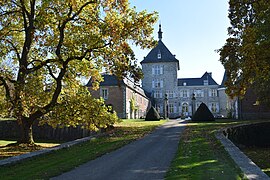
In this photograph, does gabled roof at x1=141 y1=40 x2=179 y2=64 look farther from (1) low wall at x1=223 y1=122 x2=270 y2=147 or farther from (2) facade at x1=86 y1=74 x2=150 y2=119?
(1) low wall at x1=223 y1=122 x2=270 y2=147

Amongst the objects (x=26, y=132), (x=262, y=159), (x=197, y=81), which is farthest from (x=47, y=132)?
(x=197, y=81)

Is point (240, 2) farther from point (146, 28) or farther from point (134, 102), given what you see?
point (134, 102)

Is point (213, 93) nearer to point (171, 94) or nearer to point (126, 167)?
point (171, 94)

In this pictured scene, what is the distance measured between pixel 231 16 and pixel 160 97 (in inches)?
2290

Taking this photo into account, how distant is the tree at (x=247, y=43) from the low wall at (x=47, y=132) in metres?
11.4

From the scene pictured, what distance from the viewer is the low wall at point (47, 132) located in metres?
23.5

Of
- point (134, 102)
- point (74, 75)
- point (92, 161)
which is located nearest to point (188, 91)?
point (134, 102)

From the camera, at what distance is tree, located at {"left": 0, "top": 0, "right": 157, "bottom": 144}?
15.7 metres

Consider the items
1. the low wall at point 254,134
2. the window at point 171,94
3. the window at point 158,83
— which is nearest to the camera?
the low wall at point 254,134

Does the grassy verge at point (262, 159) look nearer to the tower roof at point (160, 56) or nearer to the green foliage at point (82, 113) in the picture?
the green foliage at point (82, 113)

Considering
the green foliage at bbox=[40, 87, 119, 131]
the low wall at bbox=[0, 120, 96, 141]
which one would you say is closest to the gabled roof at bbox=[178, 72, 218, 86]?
the low wall at bbox=[0, 120, 96, 141]

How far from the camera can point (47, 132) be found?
25.0m

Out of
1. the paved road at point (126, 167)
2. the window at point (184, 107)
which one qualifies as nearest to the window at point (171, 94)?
the window at point (184, 107)

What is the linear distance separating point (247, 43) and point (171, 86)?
199 feet
